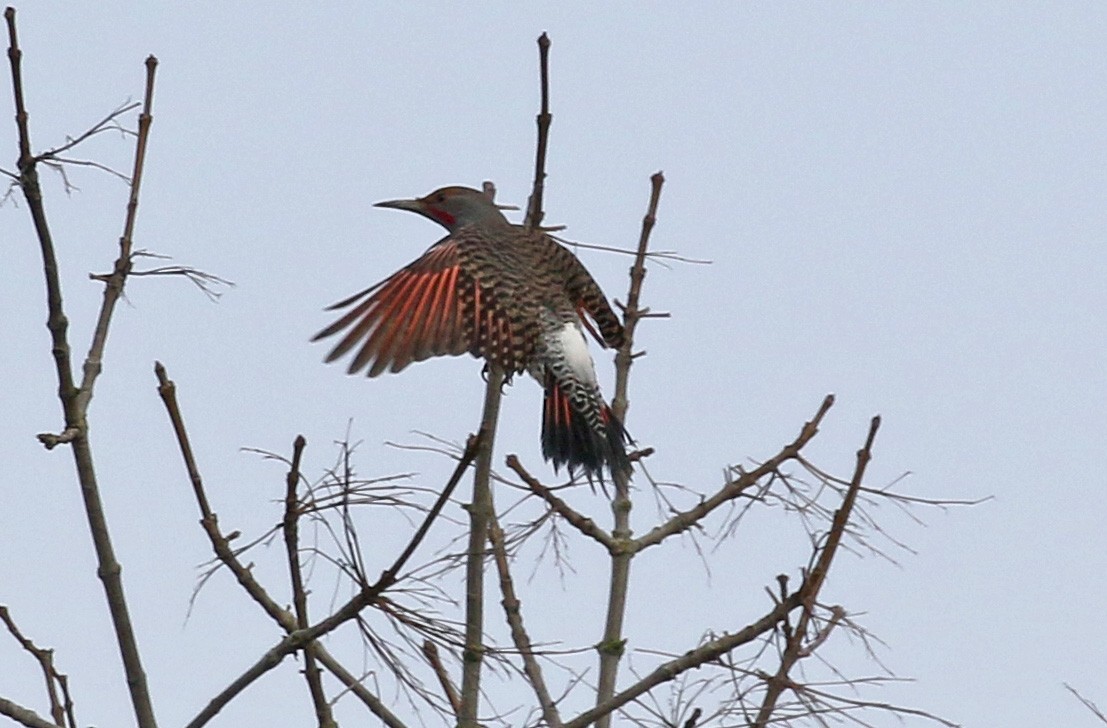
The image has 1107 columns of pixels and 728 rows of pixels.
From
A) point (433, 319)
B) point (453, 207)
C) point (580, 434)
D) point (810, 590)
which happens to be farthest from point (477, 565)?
point (453, 207)

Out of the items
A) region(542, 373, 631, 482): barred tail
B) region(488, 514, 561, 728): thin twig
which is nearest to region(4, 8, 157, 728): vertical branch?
region(488, 514, 561, 728): thin twig

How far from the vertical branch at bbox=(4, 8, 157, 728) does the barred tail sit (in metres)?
2.16

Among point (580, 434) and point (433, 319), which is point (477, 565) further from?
point (580, 434)

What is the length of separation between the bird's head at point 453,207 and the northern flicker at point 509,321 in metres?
0.02

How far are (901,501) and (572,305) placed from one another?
87.9 inches

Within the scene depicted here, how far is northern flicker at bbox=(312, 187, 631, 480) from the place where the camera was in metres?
4.70

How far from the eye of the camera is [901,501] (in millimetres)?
3732

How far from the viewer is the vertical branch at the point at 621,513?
380 cm

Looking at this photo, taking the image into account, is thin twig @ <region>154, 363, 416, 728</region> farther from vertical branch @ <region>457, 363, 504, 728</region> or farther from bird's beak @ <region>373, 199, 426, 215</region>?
bird's beak @ <region>373, 199, 426, 215</region>

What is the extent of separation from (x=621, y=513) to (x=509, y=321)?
1.00m

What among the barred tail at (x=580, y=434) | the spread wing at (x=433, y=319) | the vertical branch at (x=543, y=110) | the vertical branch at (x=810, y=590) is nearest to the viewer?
the vertical branch at (x=810, y=590)

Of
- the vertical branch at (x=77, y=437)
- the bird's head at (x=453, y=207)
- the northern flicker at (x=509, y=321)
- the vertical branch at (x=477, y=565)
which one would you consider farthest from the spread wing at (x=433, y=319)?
the vertical branch at (x=77, y=437)

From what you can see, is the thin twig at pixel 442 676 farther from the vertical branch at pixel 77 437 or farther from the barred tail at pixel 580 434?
the barred tail at pixel 580 434

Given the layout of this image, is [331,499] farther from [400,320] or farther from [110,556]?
[400,320]
